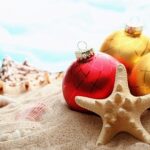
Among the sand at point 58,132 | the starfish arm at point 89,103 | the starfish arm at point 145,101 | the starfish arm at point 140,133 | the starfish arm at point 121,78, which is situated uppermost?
the starfish arm at point 121,78

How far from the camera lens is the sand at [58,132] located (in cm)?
122

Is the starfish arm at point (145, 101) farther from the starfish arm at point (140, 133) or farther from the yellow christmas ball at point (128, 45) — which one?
the yellow christmas ball at point (128, 45)

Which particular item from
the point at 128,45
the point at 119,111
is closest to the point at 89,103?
the point at 119,111

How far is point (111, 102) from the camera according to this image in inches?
47.3

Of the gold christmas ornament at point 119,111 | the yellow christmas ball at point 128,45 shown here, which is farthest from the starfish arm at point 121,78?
the yellow christmas ball at point 128,45

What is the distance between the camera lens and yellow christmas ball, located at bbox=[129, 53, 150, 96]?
129 cm

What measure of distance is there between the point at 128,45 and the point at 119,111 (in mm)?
286

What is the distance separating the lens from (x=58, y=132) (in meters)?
1.27

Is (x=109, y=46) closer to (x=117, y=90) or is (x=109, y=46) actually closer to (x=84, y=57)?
(x=84, y=57)

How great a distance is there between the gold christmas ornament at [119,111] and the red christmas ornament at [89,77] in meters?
0.06

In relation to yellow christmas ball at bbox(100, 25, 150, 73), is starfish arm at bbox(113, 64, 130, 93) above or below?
below

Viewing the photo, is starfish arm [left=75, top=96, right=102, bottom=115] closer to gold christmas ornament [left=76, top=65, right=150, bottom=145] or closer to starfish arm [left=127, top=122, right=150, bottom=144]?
gold christmas ornament [left=76, top=65, right=150, bottom=145]

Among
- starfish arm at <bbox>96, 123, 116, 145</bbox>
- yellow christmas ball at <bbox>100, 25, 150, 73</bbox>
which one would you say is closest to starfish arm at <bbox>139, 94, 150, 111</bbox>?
starfish arm at <bbox>96, 123, 116, 145</bbox>

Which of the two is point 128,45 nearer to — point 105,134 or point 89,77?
point 89,77
